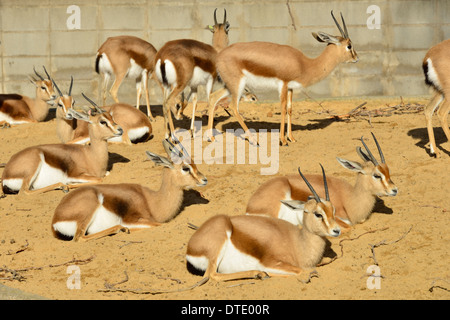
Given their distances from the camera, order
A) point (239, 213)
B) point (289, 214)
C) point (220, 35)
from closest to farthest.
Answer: point (289, 214)
point (239, 213)
point (220, 35)

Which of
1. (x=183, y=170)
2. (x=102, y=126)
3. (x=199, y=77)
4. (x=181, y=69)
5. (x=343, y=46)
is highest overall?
(x=343, y=46)

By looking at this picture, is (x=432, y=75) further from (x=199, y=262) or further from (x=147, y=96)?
(x=147, y=96)

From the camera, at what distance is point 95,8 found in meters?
13.8

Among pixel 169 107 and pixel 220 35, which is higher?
pixel 220 35

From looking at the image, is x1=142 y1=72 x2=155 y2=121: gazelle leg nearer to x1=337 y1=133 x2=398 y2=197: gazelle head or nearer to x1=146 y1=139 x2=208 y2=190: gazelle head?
x1=146 y1=139 x2=208 y2=190: gazelle head

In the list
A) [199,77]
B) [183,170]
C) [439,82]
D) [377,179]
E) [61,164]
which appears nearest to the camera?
[377,179]

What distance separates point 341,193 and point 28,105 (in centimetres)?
700

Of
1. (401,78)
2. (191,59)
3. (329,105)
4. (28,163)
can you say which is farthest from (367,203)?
(401,78)

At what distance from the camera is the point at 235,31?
13.8m

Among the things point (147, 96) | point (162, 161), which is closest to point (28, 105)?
point (147, 96)

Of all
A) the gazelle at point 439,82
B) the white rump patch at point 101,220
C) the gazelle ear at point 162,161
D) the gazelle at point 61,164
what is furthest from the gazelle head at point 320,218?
the gazelle at point 61,164

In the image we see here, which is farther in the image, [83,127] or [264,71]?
[83,127]

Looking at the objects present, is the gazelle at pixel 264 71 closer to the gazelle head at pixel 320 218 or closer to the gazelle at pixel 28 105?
the gazelle at pixel 28 105

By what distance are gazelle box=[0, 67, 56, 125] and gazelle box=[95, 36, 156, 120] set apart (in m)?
0.84
